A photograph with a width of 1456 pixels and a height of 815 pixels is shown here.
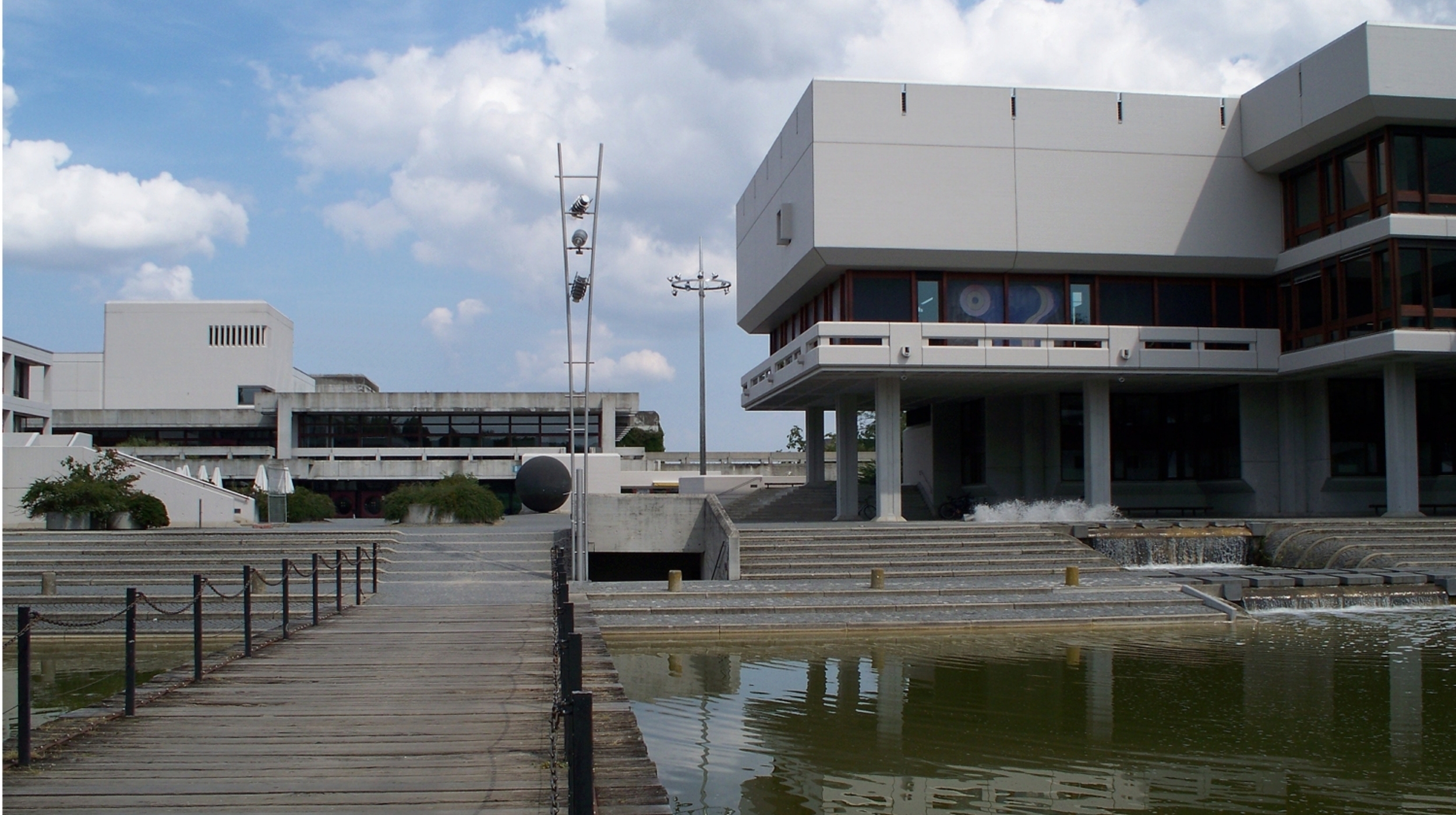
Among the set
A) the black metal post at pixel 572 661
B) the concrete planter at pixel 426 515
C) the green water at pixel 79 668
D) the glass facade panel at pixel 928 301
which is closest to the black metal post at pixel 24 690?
the green water at pixel 79 668

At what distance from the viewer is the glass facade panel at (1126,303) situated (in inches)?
1193

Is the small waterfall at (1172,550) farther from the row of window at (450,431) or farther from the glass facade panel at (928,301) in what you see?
the row of window at (450,431)

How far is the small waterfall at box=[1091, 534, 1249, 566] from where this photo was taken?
25.1 m

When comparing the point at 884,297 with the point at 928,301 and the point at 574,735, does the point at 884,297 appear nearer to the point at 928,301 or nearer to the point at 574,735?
the point at 928,301

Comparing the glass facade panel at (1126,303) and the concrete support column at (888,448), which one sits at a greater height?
the glass facade panel at (1126,303)

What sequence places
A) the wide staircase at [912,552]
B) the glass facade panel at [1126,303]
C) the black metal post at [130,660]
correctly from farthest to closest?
the glass facade panel at [1126,303] < the wide staircase at [912,552] < the black metal post at [130,660]

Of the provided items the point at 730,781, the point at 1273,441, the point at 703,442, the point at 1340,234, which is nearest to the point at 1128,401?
the point at 1273,441

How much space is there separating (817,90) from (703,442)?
2169cm

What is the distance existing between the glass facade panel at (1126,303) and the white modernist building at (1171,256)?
55 mm

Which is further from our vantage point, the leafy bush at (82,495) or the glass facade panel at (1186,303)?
the glass facade panel at (1186,303)

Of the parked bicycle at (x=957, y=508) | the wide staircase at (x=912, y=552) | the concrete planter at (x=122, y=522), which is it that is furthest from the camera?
the parked bicycle at (x=957, y=508)

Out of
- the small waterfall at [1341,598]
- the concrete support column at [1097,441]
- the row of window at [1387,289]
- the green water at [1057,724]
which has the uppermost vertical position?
the row of window at [1387,289]

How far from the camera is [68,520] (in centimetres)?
2784

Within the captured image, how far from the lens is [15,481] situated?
110ft
